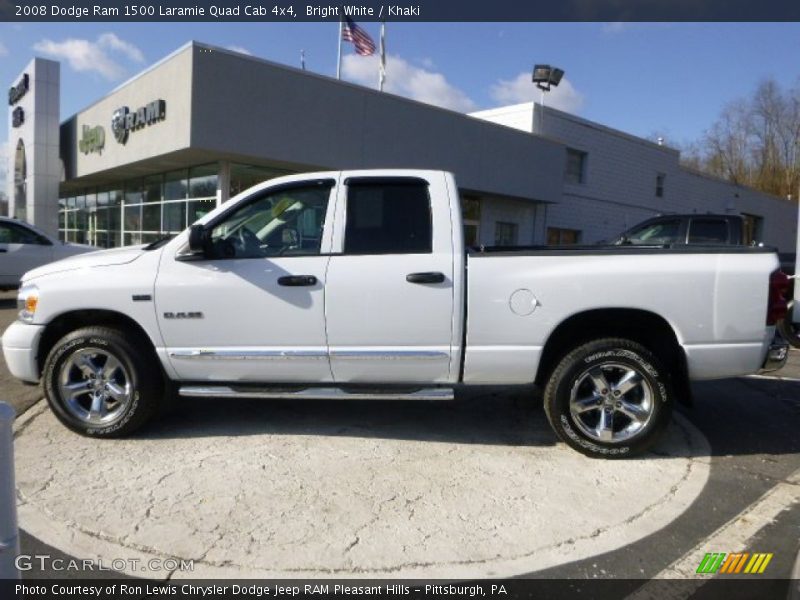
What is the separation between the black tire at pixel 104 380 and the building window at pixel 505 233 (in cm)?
1825

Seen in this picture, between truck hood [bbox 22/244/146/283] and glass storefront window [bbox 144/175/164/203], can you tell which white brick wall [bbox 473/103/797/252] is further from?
truck hood [bbox 22/244/146/283]

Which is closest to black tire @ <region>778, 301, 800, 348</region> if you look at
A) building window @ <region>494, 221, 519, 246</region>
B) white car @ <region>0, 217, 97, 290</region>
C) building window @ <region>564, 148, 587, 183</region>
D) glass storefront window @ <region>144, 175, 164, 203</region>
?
white car @ <region>0, 217, 97, 290</region>

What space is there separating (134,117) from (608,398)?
48.2 feet

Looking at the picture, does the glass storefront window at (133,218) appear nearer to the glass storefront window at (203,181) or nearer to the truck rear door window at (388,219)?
the glass storefront window at (203,181)

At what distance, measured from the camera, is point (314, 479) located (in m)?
3.68

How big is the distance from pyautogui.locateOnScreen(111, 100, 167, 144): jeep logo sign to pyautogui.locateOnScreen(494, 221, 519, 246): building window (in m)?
12.3

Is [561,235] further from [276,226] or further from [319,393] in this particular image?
[319,393]

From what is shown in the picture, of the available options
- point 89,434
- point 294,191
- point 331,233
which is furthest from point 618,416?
point 89,434

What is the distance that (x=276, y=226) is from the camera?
13.9 feet

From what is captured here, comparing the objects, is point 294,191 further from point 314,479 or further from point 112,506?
point 112,506

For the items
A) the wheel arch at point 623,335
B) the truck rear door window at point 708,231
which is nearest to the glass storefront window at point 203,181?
the truck rear door window at point 708,231

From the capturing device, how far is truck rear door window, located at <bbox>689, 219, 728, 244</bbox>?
10.2 m

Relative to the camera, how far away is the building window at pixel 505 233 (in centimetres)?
2152

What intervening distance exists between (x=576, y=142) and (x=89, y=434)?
22.5m
